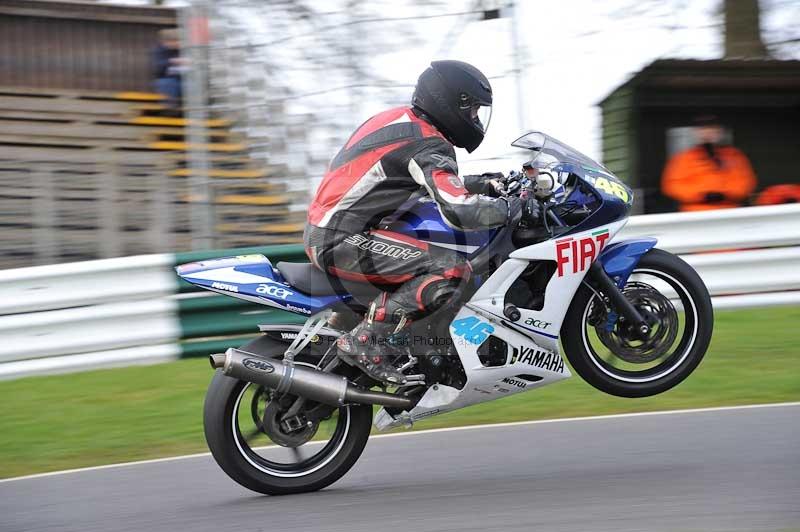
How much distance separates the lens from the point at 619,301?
5.26 m

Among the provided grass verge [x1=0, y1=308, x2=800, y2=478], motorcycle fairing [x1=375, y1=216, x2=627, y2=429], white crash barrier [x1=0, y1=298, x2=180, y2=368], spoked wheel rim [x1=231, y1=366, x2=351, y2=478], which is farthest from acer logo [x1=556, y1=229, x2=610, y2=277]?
white crash barrier [x1=0, y1=298, x2=180, y2=368]

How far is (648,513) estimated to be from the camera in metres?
4.46

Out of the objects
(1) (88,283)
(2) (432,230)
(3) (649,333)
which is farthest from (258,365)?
(1) (88,283)

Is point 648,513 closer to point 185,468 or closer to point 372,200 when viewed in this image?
point 372,200

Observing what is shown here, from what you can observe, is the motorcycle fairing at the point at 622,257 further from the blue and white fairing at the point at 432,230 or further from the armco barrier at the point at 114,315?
the armco barrier at the point at 114,315

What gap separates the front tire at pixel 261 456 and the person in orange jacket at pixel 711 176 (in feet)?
17.3

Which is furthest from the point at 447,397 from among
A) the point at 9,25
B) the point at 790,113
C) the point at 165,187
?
the point at 9,25

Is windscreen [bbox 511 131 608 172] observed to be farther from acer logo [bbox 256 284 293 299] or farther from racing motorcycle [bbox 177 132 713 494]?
acer logo [bbox 256 284 293 299]

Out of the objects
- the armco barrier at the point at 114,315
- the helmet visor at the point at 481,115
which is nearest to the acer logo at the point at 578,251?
the helmet visor at the point at 481,115

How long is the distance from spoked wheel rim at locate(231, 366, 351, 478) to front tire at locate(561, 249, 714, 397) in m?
1.17

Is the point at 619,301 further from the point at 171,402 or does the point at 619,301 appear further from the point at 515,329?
the point at 171,402

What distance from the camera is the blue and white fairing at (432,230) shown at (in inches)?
201

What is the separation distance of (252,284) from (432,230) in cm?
85

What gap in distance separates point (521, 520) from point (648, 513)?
1.67 ft
